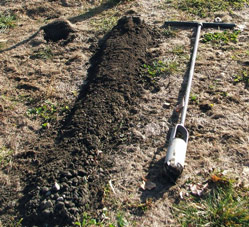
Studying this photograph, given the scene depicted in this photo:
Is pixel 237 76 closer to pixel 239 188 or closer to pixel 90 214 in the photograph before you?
pixel 239 188

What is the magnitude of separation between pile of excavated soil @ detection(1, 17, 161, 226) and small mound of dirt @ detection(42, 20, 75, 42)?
943mm

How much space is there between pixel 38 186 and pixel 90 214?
2.09 ft

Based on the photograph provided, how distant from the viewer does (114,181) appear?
3.60 metres

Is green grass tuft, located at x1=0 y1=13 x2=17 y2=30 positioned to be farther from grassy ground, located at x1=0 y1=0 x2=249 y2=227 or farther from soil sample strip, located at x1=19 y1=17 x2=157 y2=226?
soil sample strip, located at x1=19 y1=17 x2=157 y2=226

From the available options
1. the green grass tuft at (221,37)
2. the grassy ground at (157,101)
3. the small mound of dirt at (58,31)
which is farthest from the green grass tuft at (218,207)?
the small mound of dirt at (58,31)

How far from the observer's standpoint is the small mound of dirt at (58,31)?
6387 mm

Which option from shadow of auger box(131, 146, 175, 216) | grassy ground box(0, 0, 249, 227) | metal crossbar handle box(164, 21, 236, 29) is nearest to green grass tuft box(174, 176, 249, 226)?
grassy ground box(0, 0, 249, 227)

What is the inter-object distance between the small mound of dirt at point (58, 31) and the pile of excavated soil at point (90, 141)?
943mm

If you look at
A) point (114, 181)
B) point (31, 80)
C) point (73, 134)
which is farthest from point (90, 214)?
point (31, 80)

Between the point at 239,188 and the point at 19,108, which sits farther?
the point at 19,108

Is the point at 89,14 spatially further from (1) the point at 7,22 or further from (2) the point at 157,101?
(2) the point at 157,101

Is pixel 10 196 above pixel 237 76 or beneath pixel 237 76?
beneath

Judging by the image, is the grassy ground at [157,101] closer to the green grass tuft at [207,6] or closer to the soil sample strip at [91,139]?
the green grass tuft at [207,6]

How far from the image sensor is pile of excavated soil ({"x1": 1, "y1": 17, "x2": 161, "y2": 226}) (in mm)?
3213
